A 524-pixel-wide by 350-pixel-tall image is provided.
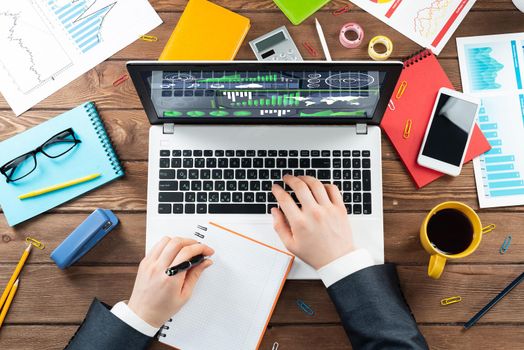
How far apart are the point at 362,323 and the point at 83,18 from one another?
969 millimetres

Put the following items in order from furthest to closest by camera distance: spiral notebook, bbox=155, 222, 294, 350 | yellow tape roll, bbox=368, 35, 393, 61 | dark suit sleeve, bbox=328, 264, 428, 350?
yellow tape roll, bbox=368, 35, 393, 61 < spiral notebook, bbox=155, 222, 294, 350 < dark suit sleeve, bbox=328, 264, 428, 350

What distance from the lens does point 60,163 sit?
113 centimetres

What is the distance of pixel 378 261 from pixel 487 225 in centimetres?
28

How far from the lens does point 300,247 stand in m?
0.99

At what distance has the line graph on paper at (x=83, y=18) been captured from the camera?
1.18m

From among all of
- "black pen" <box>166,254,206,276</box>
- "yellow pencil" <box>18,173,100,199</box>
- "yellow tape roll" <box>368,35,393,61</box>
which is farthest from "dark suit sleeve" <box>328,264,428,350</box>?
"yellow pencil" <box>18,173,100,199</box>

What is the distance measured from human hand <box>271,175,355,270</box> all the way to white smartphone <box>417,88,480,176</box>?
0.90ft

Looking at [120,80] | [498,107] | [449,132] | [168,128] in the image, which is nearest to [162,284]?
[168,128]

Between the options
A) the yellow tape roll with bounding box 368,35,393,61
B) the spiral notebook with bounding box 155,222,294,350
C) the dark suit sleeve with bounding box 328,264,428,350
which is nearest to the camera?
the dark suit sleeve with bounding box 328,264,428,350

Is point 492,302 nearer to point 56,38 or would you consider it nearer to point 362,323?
point 362,323

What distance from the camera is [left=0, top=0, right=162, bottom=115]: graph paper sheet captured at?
117cm

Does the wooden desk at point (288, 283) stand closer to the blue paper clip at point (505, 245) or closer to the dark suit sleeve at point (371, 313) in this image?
the blue paper clip at point (505, 245)

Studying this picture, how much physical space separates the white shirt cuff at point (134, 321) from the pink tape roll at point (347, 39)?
0.79 m

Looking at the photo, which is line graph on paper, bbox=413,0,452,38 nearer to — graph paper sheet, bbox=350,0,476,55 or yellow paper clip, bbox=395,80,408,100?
graph paper sheet, bbox=350,0,476,55
